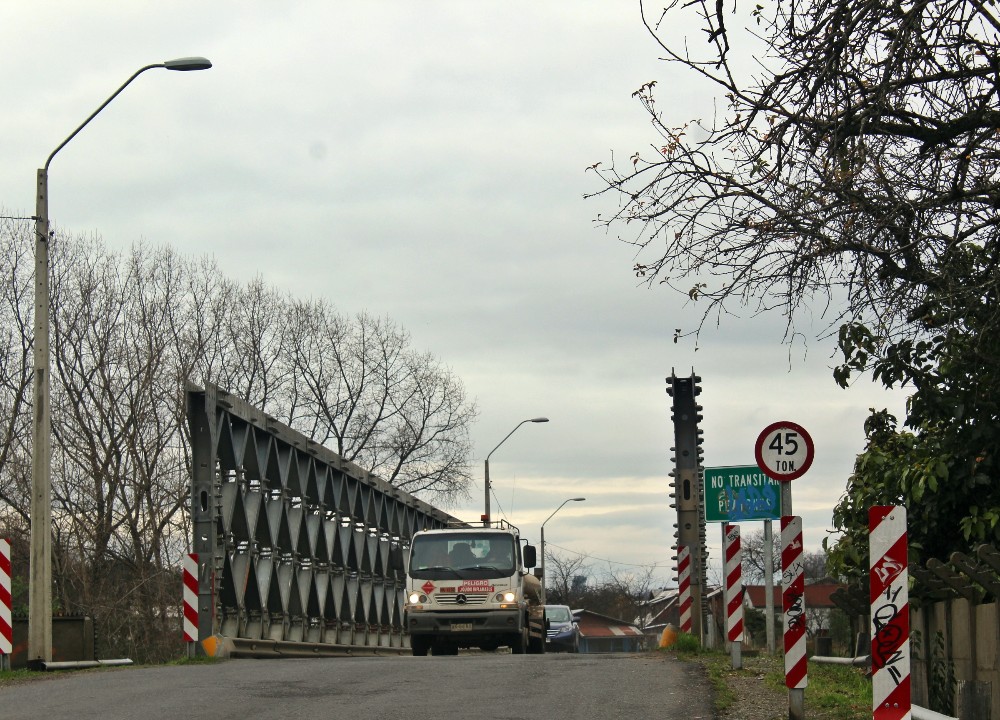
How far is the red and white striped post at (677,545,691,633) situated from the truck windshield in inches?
129

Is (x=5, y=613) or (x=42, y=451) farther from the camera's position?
(x=42, y=451)

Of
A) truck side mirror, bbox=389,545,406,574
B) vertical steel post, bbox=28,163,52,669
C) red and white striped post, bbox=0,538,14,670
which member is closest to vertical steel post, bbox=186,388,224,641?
vertical steel post, bbox=28,163,52,669

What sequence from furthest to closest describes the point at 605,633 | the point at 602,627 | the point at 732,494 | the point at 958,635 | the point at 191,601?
the point at 602,627
the point at 605,633
the point at 732,494
the point at 191,601
the point at 958,635

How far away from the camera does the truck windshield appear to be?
2250 cm

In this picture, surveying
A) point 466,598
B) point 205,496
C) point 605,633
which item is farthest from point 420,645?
point 605,633

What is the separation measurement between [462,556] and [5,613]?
8641 millimetres

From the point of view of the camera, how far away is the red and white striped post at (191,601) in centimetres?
1900

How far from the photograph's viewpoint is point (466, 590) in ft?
73.3

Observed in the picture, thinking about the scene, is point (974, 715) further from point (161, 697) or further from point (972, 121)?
point (161, 697)

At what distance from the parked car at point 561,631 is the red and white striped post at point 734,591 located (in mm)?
21500

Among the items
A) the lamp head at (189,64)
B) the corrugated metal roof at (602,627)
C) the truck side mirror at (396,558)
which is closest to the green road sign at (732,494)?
the lamp head at (189,64)

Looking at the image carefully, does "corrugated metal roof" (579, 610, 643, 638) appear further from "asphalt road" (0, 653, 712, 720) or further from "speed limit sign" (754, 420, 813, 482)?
"speed limit sign" (754, 420, 813, 482)

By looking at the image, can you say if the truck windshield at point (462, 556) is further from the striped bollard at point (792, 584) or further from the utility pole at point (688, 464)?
the striped bollard at point (792, 584)

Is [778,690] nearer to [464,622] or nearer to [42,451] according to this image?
[42,451]
